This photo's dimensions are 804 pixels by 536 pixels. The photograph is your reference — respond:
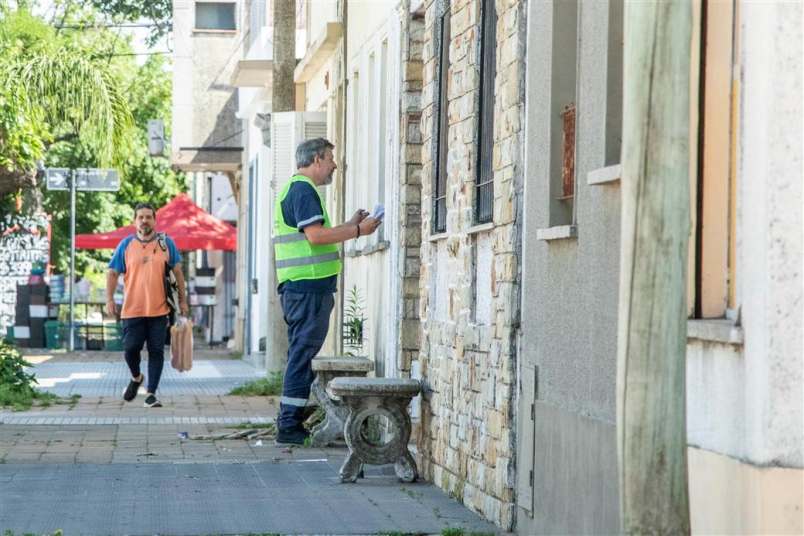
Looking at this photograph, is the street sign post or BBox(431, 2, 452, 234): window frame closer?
BBox(431, 2, 452, 234): window frame

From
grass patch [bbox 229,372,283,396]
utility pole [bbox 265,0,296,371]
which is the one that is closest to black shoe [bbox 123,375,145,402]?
grass patch [bbox 229,372,283,396]

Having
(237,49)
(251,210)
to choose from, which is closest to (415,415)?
(251,210)

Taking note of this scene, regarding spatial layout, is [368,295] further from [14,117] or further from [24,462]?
[14,117]

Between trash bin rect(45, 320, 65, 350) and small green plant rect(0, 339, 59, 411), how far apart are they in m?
12.8

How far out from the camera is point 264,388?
18219 millimetres

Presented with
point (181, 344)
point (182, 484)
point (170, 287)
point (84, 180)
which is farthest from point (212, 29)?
point (182, 484)

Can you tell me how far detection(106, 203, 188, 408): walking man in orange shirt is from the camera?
1612 cm

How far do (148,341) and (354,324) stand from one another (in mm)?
2886

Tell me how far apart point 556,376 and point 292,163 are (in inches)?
459

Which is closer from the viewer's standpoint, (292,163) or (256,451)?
(256,451)

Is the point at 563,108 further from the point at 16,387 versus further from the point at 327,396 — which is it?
the point at 16,387

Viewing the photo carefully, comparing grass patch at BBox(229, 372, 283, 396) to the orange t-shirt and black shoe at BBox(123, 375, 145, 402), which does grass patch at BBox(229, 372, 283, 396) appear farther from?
the orange t-shirt

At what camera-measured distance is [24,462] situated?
1132 centimetres

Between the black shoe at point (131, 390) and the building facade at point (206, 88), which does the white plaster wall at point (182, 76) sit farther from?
the black shoe at point (131, 390)
